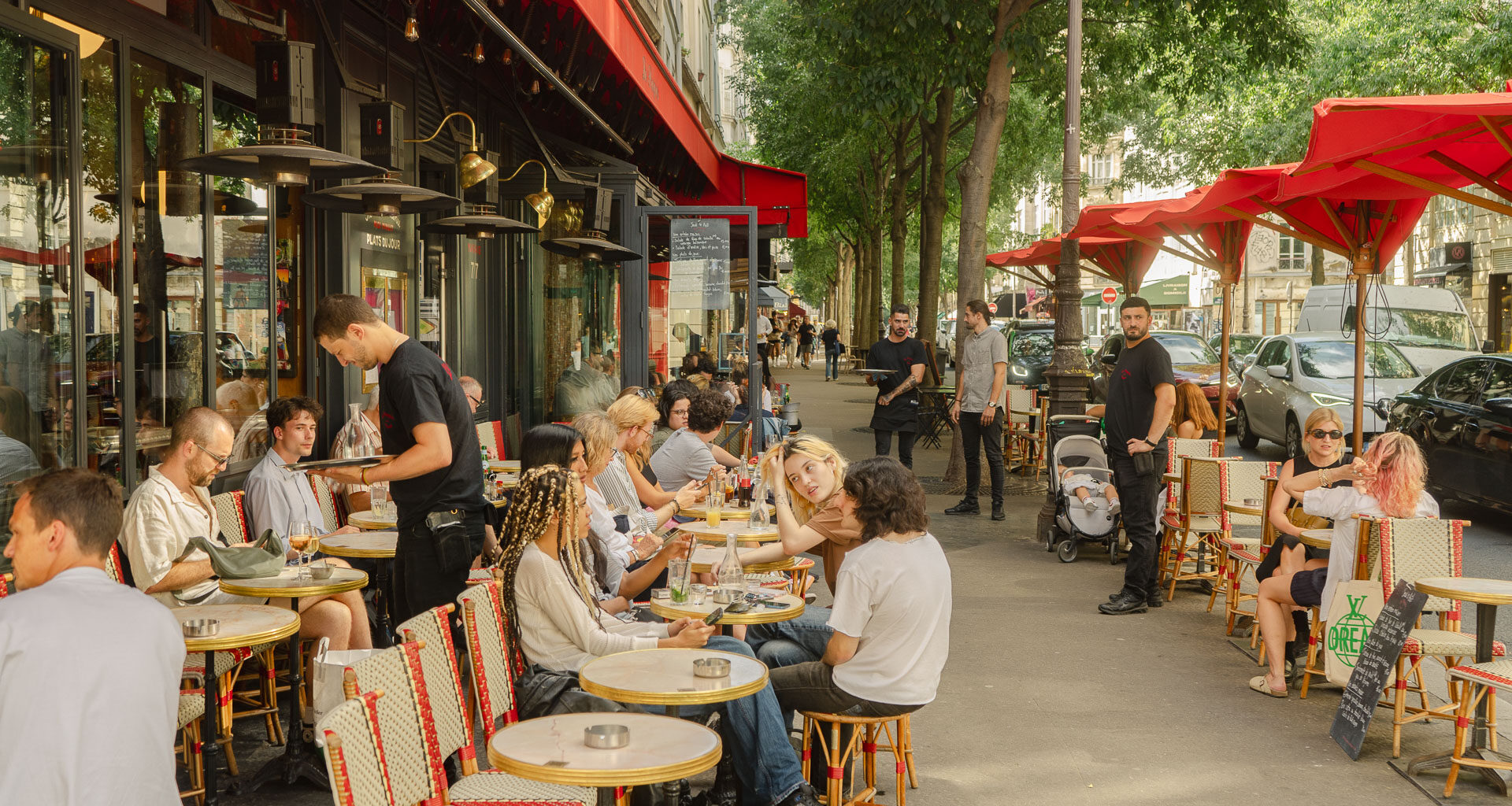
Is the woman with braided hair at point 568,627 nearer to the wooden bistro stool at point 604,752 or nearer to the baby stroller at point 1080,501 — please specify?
the wooden bistro stool at point 604,752

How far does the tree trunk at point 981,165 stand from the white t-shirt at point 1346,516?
315 inches

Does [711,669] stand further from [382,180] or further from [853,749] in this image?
[382,180]

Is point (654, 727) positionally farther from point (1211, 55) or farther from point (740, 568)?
point (1211, 55)

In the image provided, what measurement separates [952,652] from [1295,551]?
75.7 inches

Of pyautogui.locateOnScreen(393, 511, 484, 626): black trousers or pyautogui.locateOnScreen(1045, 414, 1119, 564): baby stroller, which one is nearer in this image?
pyautogui.locateOnScreen(393, 511, 484, 626): black trousers

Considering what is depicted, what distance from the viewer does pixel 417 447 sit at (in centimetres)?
491

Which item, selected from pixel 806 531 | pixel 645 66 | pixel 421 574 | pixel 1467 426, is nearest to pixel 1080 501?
pixel 1467 426

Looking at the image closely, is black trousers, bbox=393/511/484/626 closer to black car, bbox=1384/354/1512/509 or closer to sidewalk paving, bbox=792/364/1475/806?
sidewalk paving, bbox=792/364/1475/806

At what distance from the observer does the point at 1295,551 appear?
22.1 feet

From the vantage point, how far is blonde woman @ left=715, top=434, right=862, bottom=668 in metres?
5.22

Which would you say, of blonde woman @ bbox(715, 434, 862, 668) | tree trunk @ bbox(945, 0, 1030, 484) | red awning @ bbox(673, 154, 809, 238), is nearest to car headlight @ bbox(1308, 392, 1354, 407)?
tree trunk @ bbox(945, 0, 1030, 484)

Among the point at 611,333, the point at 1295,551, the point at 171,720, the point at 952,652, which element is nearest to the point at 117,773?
the point at 171,720

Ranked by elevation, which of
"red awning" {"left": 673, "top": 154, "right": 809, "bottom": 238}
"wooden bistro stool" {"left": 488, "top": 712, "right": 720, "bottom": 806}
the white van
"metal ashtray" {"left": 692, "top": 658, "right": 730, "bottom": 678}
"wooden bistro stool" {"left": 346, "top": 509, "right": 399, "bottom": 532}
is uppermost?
"red awning" {"left": 673, "top": 154, "right": 809, "bottom": 238}

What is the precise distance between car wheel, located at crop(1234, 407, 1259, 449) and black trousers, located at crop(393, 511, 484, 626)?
14.7 meters
